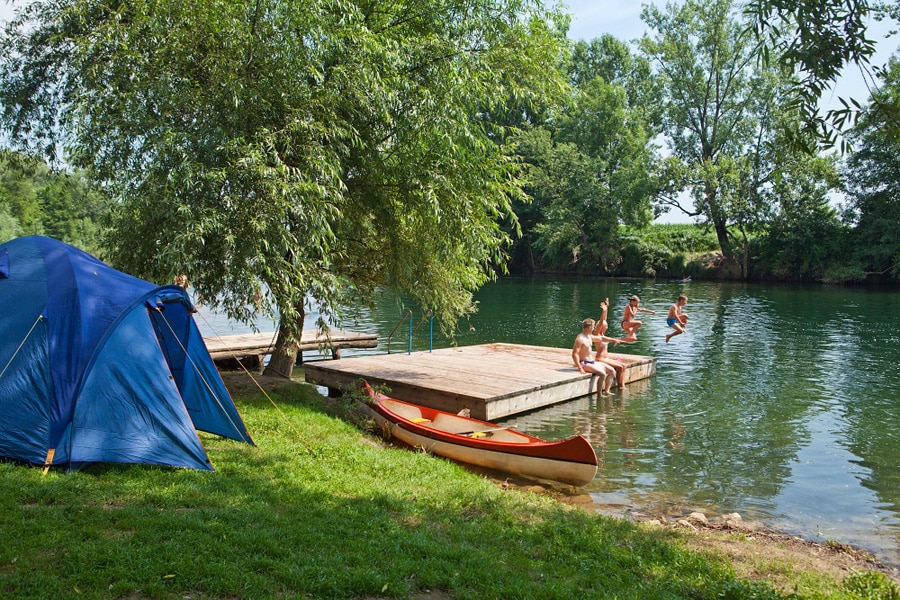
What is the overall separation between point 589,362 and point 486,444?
6.50 metres

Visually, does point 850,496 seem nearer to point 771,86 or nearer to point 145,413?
point 145,413

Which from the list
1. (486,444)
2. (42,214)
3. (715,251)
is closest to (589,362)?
(486,444)

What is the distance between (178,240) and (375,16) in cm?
597

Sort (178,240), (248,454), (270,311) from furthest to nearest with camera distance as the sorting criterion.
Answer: (270,311) → (178,240) → (248,454)

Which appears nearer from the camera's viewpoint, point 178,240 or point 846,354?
point 178,240

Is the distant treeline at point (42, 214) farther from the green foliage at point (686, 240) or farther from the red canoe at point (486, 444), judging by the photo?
the red canoe at point (486, 444)

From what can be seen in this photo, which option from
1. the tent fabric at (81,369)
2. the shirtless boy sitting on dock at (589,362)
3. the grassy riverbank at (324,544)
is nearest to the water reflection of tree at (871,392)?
the grassy riverbank at (324,544)

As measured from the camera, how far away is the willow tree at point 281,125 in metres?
9.62

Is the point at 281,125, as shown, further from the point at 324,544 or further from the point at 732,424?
the point at 732,424

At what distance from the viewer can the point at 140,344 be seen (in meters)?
7.67

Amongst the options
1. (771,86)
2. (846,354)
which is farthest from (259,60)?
(771,86)

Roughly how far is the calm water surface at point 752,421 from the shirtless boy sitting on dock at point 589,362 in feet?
1.27

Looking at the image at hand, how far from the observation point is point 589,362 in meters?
15.6

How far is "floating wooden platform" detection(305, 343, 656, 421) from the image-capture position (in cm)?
1266
